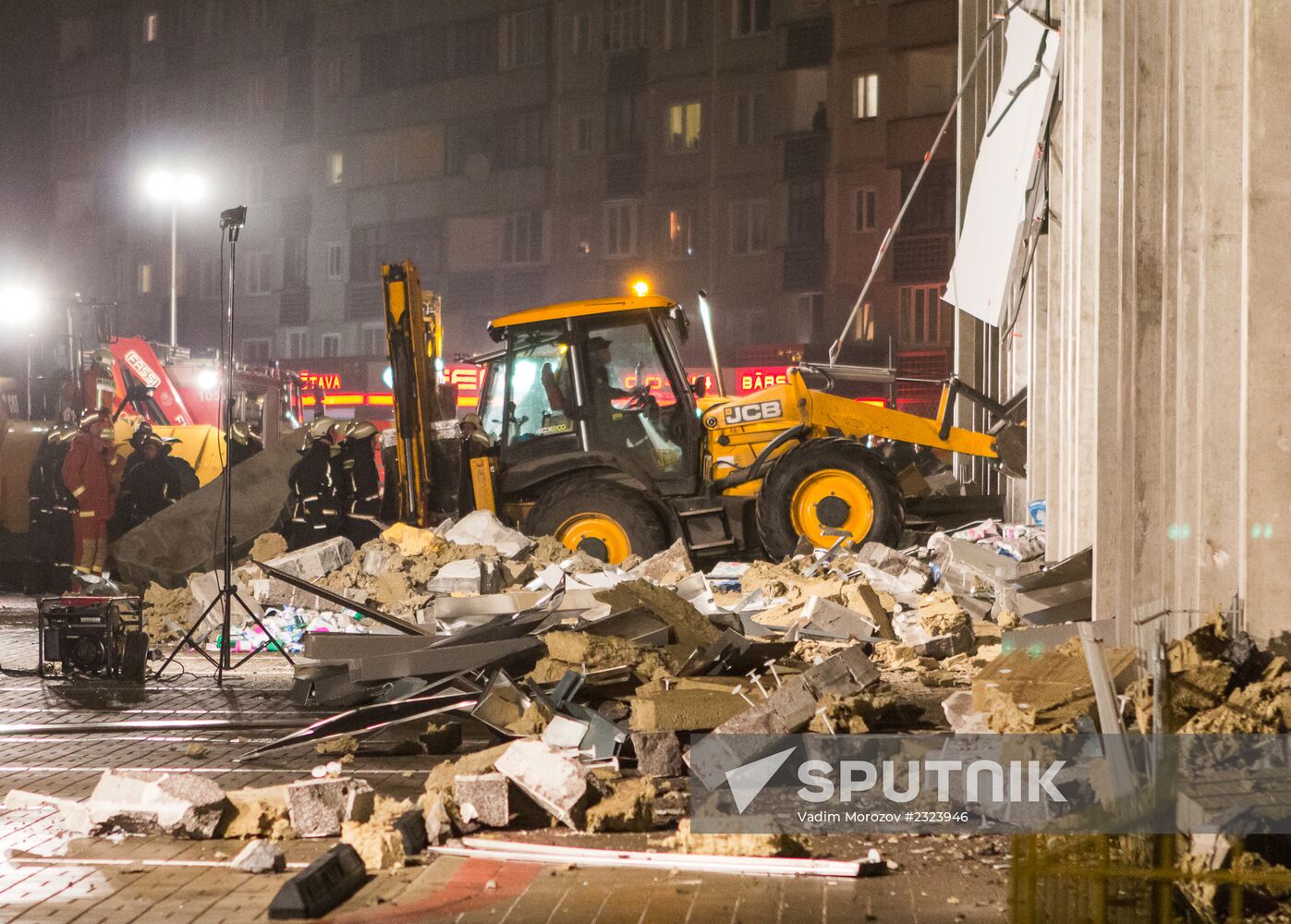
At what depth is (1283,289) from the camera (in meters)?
4.90

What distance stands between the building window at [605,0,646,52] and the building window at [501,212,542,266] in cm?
610

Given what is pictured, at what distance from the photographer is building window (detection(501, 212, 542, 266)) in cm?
4503

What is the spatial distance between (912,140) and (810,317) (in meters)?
5.77

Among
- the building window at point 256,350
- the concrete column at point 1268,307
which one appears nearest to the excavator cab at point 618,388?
the concrete column at point 1268,307

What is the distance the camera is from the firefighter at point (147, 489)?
53.4ft

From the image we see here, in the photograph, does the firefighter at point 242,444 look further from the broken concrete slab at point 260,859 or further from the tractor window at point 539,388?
the broken concrete slab at point 260,859

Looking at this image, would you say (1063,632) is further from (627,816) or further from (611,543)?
(611,543)

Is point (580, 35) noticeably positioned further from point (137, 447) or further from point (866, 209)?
point (137, 447)

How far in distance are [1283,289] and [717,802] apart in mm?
3004

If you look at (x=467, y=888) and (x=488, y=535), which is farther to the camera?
(x=488, y=535)

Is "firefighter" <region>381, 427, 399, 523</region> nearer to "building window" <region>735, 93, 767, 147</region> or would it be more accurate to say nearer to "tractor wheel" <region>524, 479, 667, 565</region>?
"tractor wheel" <region>524, 479, 667, 565</region>

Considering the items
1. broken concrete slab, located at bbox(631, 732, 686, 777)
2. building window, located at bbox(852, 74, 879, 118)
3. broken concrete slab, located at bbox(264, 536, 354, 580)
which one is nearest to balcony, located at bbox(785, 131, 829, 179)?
building window, located at bbox(852, 74, 879, 118)

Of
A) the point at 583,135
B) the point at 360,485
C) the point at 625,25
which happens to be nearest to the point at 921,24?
the point at 625,25

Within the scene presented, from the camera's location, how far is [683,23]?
42.4m
